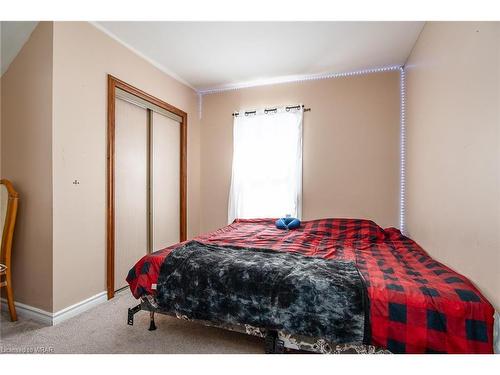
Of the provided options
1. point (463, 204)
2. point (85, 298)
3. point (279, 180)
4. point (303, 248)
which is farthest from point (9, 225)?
point (463, 204)

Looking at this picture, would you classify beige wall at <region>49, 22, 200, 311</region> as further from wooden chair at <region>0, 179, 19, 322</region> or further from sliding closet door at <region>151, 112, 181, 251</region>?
sliding closet door at <region>151, 112, 181, 251</region>

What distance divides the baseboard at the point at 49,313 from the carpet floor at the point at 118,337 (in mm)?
39

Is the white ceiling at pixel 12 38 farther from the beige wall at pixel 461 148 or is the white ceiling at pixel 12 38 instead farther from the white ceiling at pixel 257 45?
the beige wall at pixel 461 148

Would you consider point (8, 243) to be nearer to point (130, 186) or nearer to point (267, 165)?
point (130, 186)

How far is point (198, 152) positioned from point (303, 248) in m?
2.33

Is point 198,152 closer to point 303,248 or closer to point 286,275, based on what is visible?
point 303,248

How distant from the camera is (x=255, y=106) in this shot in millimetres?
3512

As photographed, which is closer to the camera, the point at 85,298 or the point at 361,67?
the point at 85,298

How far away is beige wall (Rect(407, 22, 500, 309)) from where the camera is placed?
1177 mm

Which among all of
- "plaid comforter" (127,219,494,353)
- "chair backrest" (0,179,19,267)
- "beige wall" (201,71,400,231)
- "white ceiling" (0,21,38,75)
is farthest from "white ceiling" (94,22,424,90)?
"plaid comforter" (127,219,494,353)

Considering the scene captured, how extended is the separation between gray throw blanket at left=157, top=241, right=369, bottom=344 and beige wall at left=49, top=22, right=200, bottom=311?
3.08 feet

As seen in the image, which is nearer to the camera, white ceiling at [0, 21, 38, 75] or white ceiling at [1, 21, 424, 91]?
white ceiling at [0, 21, 38, 75]

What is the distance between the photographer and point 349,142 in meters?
3.14

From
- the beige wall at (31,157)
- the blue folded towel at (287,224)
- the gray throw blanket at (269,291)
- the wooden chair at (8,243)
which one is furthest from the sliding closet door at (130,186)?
the blue folded towel at (287,224)
